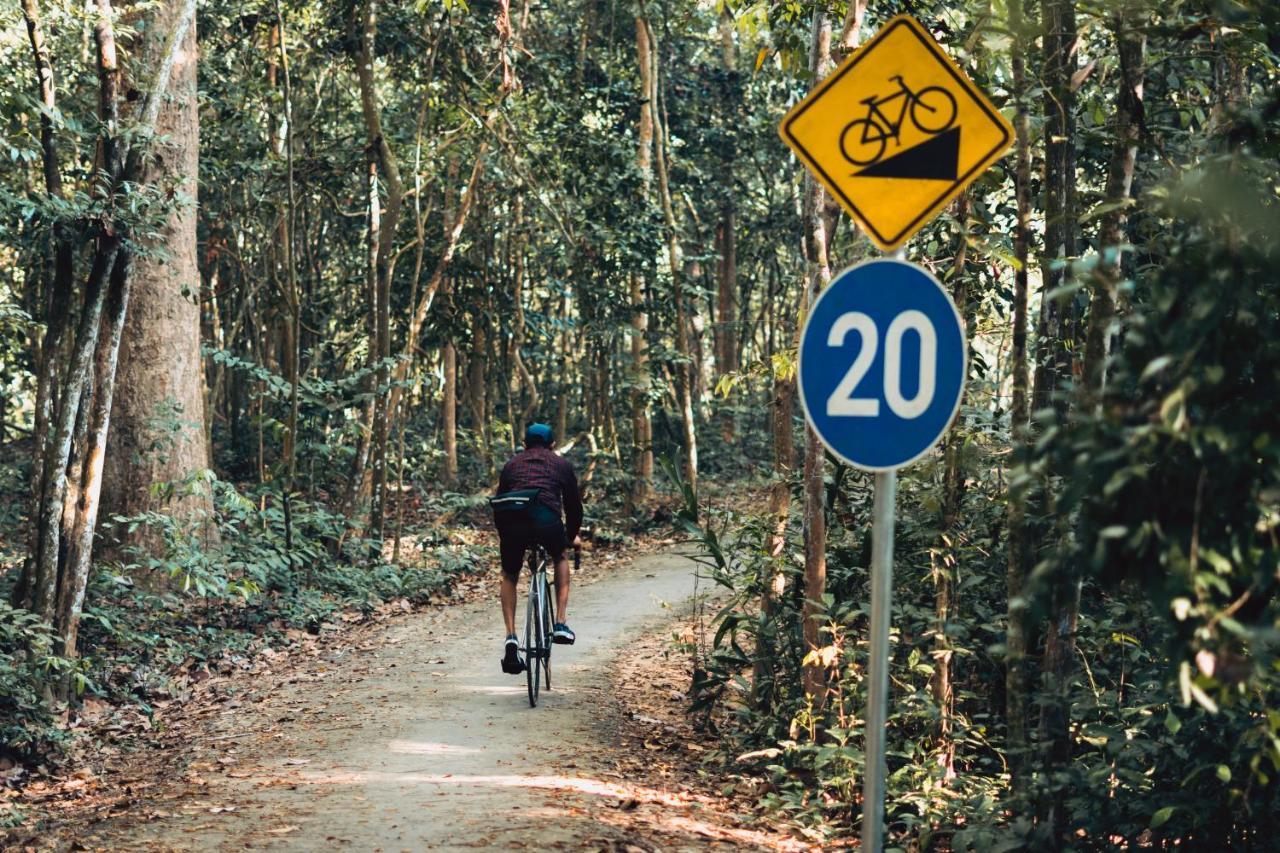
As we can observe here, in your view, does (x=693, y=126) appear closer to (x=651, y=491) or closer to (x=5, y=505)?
(x=651, y=491)

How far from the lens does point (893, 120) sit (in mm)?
4766

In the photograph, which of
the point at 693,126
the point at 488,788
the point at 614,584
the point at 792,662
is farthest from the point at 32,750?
the point at 693,126

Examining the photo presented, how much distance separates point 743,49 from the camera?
27312 millimetres

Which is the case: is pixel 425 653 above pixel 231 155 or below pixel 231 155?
below

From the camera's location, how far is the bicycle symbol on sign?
473cm

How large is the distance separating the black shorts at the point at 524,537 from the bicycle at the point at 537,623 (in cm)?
11

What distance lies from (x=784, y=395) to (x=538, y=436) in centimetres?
206

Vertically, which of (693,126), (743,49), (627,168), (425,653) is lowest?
(425,653)

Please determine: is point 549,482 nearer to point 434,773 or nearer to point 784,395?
point 784,395

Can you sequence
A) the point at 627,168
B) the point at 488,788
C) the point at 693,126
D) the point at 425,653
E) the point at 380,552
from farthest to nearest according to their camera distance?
the point at 693,126
the point at 627,168
the point at 380,552
the point at 425,653
the point at 488,788

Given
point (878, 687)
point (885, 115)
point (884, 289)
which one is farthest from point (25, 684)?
point (885, 115)

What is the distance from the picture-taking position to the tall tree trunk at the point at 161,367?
1277cm

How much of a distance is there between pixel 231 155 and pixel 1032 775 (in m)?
15.7

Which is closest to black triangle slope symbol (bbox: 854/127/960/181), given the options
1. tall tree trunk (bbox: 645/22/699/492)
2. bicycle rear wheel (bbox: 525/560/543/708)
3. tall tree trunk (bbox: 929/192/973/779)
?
tall tree trunk (bbox: 929/192/973/779)
